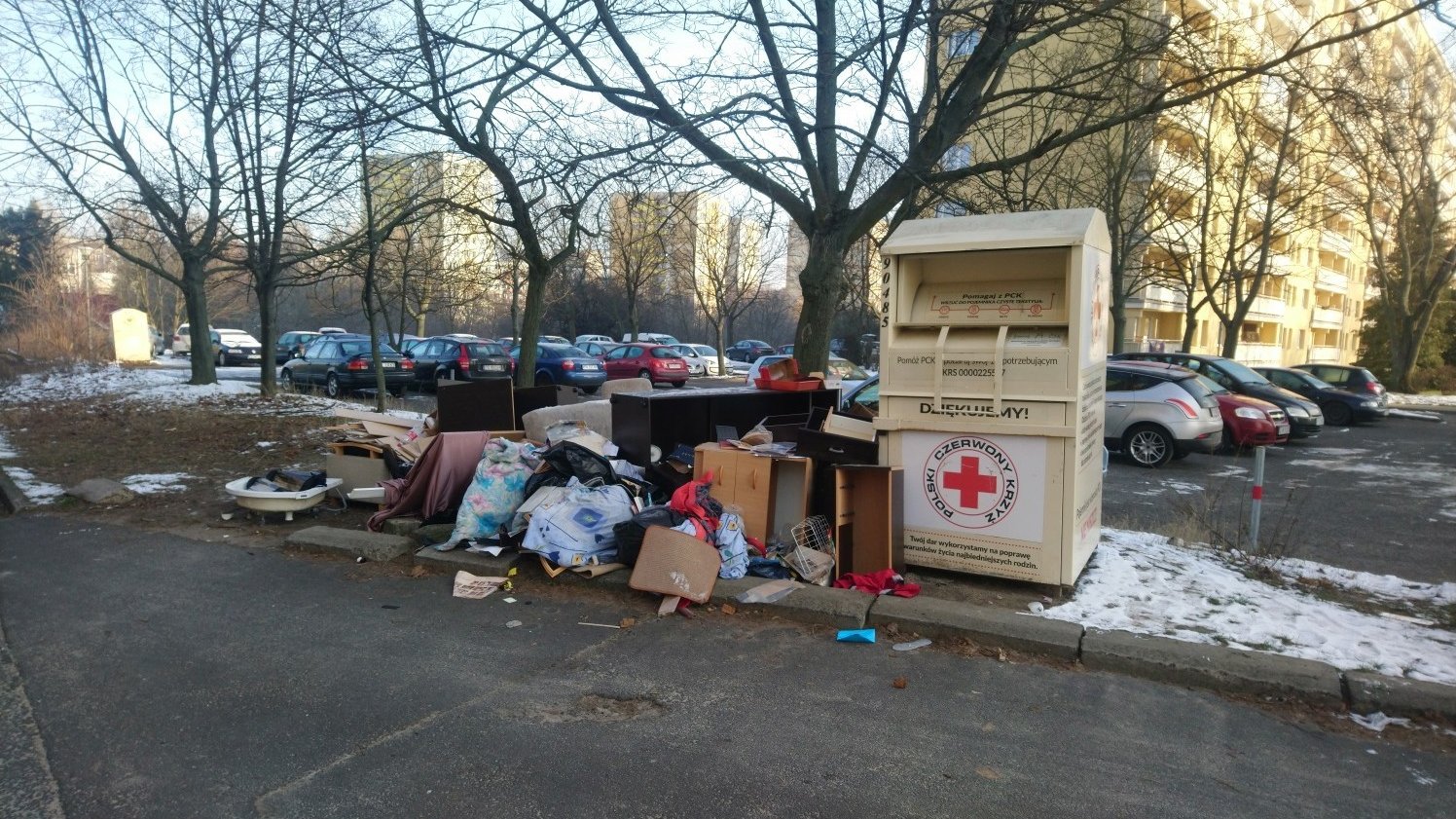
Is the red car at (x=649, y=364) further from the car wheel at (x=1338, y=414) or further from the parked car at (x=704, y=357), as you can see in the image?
the car wheel at (x=1338, y=414)

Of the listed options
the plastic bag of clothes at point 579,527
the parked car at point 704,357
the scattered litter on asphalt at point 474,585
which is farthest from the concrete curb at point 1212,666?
the parked car at point 704,357

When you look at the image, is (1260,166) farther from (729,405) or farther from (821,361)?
(729,405)

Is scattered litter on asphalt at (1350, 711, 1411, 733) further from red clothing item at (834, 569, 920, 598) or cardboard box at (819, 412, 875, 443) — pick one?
cardboard box at (819, 412, 875, 443)

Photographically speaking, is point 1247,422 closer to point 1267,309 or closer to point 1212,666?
point 1212,666

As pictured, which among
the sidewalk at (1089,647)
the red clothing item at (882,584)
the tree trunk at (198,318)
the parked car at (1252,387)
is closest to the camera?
the sidewalk at (1089,647)

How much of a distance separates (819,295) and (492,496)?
3.87 meters

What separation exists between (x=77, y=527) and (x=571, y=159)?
5.56 m

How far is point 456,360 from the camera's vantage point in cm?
2455

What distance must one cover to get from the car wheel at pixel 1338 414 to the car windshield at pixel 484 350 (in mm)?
21436

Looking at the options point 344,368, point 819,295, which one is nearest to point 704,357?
point 344,368

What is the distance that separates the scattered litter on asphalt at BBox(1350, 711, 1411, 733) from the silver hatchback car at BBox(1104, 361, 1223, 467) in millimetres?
9078

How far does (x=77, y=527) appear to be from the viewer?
7.56 metres

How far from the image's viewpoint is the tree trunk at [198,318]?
2075 cm

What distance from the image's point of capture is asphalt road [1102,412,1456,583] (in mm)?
7590
